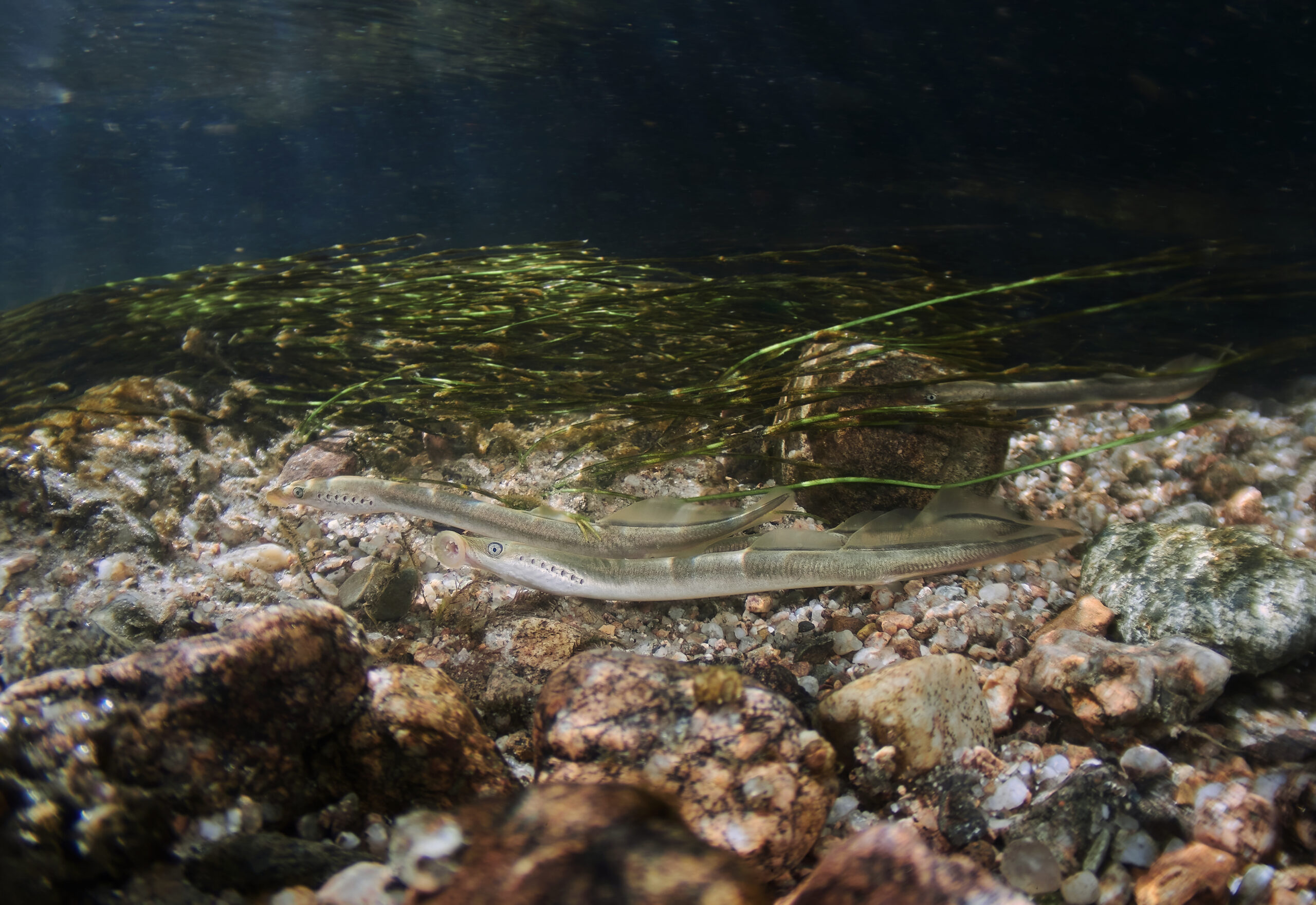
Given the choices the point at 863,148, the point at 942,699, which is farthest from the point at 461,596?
the point at 863,148

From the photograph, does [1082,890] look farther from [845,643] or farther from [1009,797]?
[845,643]

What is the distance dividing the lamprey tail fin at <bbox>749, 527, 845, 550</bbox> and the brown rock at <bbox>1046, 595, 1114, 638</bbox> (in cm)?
76

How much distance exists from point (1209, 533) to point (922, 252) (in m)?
3.27

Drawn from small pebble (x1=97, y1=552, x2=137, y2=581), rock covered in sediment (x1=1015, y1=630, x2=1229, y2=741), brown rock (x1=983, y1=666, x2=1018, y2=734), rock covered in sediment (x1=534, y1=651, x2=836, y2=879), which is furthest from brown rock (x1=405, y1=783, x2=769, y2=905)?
small pebble (x1=97, y1=552, x2=137, y2=581)

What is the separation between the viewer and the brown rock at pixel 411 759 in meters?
1.41

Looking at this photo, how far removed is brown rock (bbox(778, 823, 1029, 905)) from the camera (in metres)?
0.99

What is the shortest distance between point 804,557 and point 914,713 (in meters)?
0.75

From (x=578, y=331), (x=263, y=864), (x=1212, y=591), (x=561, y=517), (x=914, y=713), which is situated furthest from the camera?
(x=578, y=331)

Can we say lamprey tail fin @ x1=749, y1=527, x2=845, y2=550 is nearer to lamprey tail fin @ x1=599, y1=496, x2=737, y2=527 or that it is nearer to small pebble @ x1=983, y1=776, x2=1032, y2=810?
lamprey tail fin @ x1=599, y1=496, x2=737, y2=527

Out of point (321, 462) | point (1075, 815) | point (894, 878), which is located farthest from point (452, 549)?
point (1075, 815)

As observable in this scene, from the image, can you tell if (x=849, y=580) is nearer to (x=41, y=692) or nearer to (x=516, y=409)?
(x=516, y=409)

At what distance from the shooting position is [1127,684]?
1.55 metres

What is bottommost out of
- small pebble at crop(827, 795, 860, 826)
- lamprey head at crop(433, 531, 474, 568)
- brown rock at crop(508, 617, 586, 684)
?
brown rock at crop(508, 617, 586, 684)

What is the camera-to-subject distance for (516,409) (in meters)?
3.21
